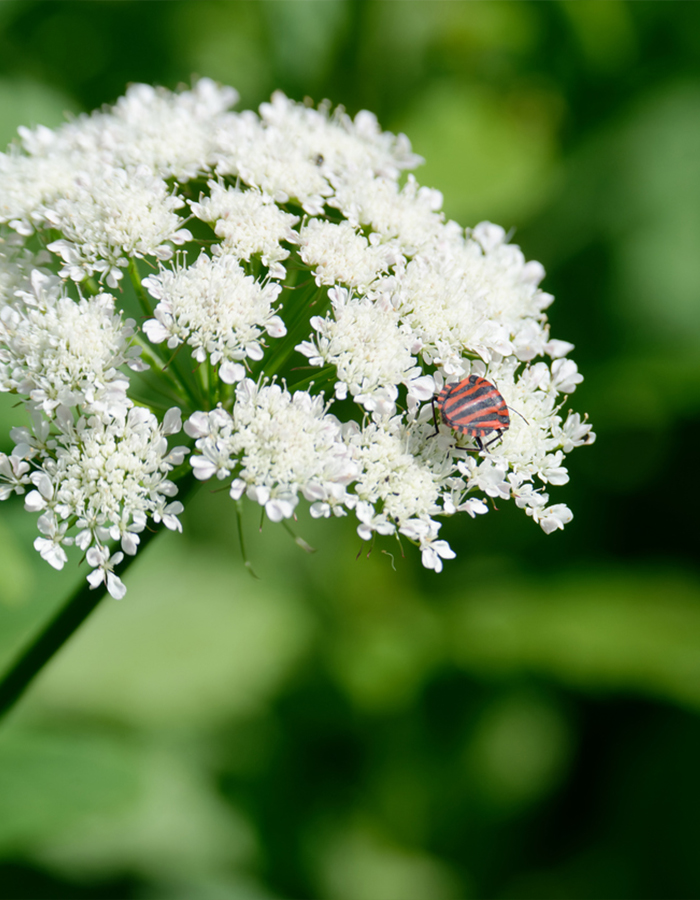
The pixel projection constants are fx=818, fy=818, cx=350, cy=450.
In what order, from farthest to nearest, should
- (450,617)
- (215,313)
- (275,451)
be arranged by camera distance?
(450,617)
(215,313)
(275,451)

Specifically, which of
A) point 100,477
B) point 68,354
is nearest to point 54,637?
point 100,477

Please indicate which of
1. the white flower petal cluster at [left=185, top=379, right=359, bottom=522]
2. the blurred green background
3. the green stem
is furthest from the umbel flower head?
the blurred green background

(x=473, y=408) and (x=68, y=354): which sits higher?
(x=473, y=408)

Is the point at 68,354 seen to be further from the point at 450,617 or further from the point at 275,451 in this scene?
the point at 450,617

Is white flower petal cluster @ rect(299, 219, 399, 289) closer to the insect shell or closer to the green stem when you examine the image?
the insect shell

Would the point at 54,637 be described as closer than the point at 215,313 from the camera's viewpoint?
No

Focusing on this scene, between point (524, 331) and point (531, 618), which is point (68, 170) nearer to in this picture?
point (524, 331)
